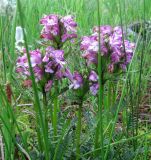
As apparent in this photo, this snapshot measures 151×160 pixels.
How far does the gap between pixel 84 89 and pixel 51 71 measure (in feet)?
0.37

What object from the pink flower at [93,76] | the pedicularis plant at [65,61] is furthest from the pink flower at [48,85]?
the pink flower at [93,76]

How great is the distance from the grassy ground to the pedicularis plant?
1.5 inches

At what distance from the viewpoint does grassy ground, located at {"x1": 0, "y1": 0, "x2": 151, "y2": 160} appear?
821 millimetres

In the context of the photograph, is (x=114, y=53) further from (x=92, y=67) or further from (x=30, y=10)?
(x=30, y=10)

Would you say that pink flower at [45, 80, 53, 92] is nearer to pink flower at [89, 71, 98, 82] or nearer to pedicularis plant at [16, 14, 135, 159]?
pedicularis plant at [16, 14, 135, 159]

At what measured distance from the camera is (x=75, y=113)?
1349 mm

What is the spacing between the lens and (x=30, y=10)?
8.03ft

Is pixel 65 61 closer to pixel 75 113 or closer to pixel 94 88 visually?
pixel 94 88

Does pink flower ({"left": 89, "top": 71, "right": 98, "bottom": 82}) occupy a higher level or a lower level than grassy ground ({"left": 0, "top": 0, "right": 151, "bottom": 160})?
higher

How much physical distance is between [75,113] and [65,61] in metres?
0.51

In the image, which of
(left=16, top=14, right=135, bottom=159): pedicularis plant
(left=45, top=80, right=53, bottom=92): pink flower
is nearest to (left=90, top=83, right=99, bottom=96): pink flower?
(left=16, top=14, right=135, bottom=159): pedicularis plant

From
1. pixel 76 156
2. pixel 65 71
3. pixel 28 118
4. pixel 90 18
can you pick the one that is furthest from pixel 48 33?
pixel 90 18

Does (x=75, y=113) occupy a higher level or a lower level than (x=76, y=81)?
lower

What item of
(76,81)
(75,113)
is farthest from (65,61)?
(75,113)
